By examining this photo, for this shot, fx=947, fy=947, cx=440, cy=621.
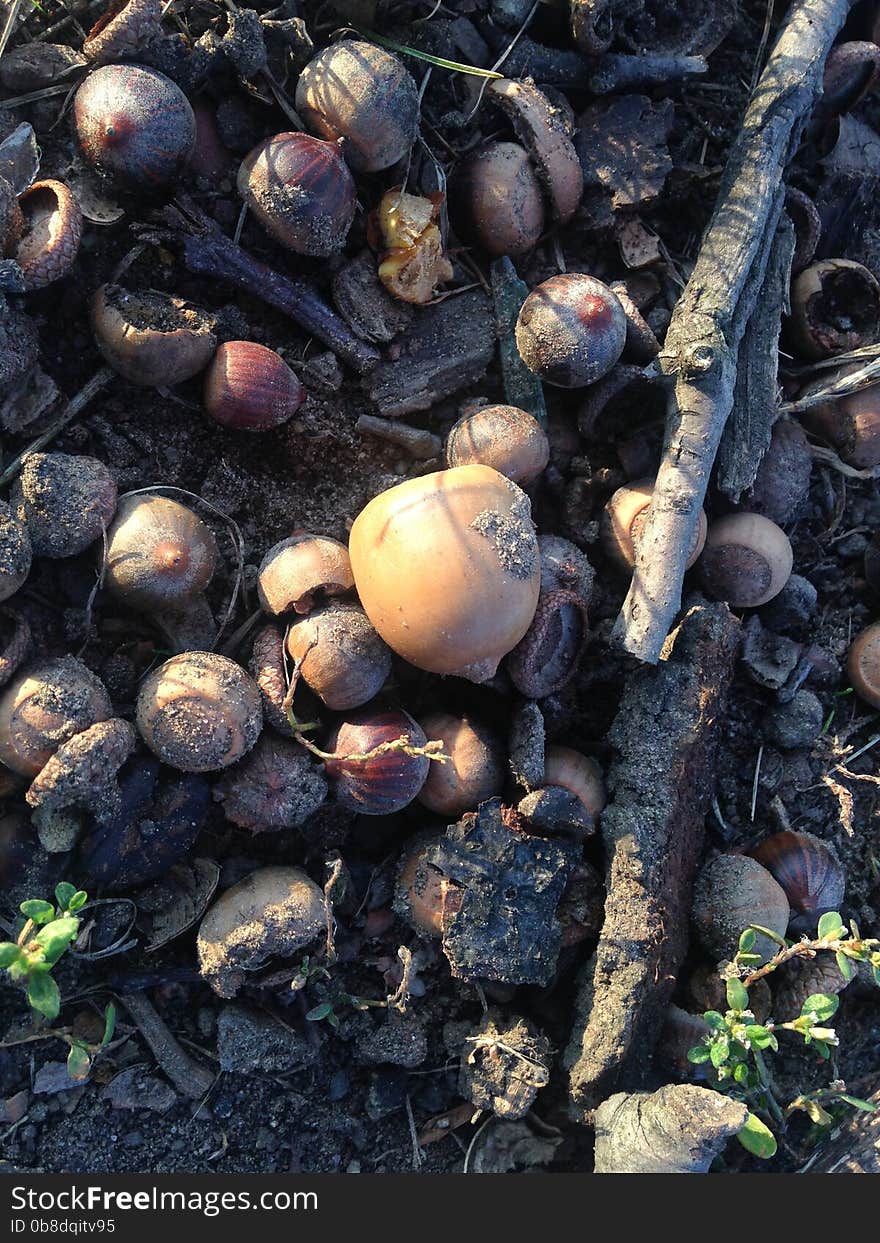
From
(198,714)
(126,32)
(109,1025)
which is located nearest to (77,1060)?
(109,1025)

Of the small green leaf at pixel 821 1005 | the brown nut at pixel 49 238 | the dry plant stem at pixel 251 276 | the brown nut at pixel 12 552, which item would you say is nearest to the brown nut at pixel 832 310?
the dry plant stem at pixel 251 276

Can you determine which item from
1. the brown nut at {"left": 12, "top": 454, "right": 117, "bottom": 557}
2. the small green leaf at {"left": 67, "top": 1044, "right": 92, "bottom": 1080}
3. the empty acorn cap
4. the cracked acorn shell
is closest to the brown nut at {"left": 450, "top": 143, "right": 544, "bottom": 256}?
the empty acorn cap

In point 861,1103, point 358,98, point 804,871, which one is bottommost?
point 861,1103

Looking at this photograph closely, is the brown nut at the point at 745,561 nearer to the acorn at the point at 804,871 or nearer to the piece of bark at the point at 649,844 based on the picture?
the piece of bark at the point at 649,844

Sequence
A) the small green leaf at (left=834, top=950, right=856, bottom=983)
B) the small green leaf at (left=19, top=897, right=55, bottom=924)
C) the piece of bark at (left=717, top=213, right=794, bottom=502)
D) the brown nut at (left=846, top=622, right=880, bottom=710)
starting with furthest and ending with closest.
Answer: the brown nut at (left=846, top=622, right=880, bottom=710) → the piece of bark at (left=717, top=213, right=794, bottom=502) → the small green leaf at (left=834, top=950, right=856, bottom=983) → the small green leaf at (left=19, top=897, right=55, bottom=924)

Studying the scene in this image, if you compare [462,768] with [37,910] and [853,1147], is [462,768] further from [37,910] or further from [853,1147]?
[853,1147]

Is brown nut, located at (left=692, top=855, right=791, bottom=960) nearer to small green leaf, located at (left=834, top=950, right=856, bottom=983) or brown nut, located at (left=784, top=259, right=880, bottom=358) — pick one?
small green leaf, located at (left=834, top=950, right=856, bottom=983)
